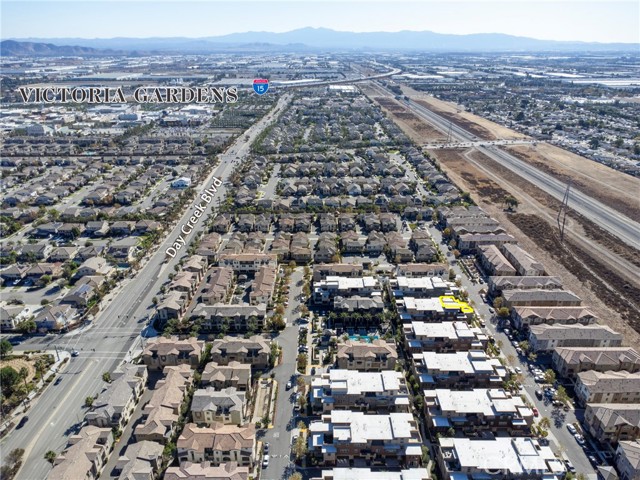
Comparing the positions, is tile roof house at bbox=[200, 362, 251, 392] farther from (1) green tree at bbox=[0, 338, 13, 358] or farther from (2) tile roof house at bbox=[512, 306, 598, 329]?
(2) tile roof house at bbox=[512, 306, 598, 329]

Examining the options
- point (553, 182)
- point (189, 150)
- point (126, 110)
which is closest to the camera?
point (553, 182)

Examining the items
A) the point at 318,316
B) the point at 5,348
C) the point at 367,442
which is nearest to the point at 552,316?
the point at 318,316

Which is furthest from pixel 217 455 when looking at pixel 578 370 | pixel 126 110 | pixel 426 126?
pixel 126 110

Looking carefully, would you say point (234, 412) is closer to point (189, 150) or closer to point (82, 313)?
point (82, 313)

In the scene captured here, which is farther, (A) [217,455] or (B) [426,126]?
(B) [426,126]

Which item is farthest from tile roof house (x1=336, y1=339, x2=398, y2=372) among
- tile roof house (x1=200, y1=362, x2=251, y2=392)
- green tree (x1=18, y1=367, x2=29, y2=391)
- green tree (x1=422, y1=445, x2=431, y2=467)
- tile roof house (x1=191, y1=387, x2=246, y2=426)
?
green tree (x1=18, y1=367, x2=29, y2=391)

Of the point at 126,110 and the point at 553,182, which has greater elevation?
the point at 126,110

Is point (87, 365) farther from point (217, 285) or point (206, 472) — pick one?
point (206, 472)

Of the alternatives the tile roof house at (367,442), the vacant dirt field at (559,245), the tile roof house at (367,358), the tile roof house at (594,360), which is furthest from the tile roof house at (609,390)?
the tile roof house at (367,358)
